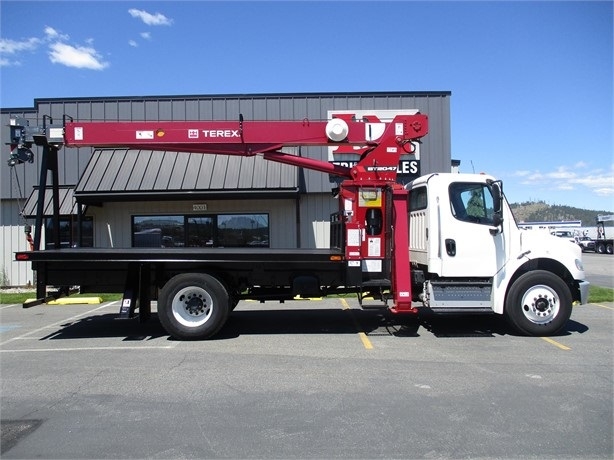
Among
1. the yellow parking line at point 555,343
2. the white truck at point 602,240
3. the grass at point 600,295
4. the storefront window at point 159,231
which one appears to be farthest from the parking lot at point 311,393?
the white truck at point 602,240

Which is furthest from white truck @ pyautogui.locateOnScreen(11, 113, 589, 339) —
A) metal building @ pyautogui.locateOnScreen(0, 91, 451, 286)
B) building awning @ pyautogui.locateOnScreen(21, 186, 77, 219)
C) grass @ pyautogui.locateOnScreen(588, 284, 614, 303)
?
building awning @ pyautogui.locateOnScreen(21, 186, 77, 219)

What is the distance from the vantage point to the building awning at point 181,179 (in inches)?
557

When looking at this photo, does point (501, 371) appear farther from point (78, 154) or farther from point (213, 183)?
point (78, 154)

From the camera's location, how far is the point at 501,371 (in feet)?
20.2

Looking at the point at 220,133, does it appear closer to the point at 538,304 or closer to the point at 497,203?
the point at 497,203

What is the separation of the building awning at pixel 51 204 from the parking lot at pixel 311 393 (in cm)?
655

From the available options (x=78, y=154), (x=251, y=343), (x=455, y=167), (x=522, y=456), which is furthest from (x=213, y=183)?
(x=522, y=456)

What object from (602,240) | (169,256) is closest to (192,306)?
(169,256)

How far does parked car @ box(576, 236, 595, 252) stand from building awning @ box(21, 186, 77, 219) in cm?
4554

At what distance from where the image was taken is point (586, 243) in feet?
154

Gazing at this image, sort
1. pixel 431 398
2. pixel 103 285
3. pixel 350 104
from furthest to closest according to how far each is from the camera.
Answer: pixel 350 104 < pixel 103 285 < pixel 431 398

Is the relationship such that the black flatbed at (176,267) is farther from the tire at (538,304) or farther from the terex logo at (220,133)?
the tire at (538,304)

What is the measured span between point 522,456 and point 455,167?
1595cm

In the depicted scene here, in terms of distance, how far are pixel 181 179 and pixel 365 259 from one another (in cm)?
812
